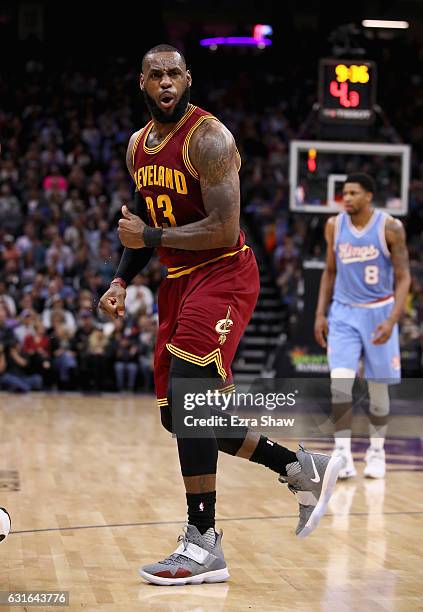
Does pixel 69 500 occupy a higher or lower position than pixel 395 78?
lower

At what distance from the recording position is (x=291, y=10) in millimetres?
26125

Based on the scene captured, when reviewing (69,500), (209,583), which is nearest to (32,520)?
(69,500)

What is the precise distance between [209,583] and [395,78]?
20.8 m

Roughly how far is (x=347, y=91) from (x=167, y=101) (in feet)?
29.9

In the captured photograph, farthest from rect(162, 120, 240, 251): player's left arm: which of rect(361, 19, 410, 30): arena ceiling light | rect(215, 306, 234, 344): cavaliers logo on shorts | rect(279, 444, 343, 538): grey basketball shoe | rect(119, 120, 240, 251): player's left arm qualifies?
rect(361, 19, 410, 30): arena ceiling light

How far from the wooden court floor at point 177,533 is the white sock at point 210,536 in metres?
0.17

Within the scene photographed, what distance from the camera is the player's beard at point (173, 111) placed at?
14.9 feet

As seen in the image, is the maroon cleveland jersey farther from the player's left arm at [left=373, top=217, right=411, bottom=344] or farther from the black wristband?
the player's left arm at [left=373, top=217, right=411, bottom=344]

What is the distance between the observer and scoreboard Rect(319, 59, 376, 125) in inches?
520

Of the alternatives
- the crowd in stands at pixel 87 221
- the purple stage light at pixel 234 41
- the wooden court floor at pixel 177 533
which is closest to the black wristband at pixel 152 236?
the wooden court floor at pixel 177 533

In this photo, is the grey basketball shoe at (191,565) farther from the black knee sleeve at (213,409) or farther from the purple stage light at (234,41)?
the purple stage light at (234,41)

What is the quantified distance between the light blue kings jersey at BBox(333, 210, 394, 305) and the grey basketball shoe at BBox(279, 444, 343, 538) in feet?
9.81

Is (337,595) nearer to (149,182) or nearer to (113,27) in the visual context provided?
(149,182)

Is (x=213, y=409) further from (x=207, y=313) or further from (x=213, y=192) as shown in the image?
(x=213, y=192)
